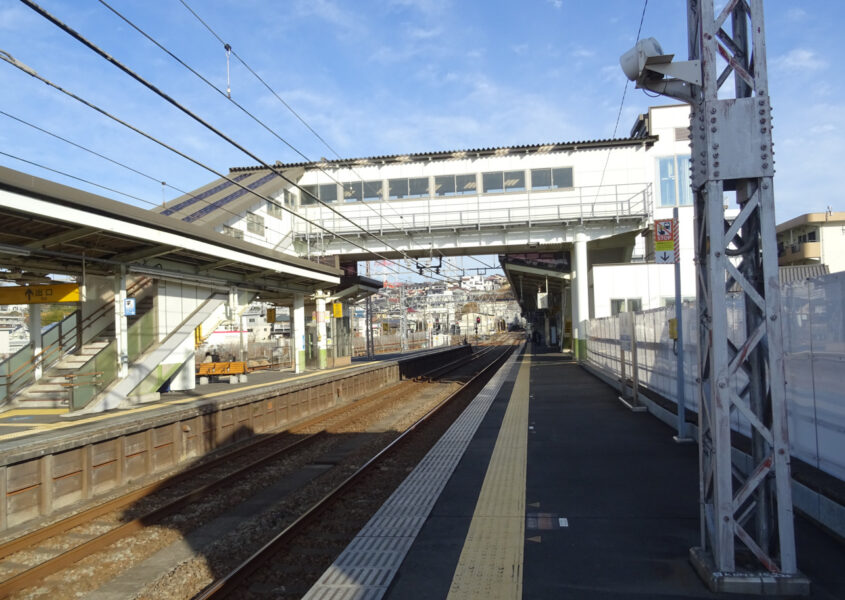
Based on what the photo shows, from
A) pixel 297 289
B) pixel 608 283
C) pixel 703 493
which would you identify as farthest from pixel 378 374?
pixel 703 493

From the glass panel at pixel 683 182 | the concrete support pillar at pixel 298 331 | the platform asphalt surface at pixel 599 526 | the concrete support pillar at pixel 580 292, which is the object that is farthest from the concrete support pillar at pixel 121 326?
the glass panel at pixel 683 182

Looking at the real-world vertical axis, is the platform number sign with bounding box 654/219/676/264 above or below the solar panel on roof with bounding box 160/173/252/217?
below

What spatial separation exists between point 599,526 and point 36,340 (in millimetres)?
13776

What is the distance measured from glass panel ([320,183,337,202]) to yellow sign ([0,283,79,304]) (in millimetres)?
19184

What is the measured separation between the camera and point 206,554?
6.12m

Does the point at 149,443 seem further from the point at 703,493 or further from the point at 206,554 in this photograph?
the point at 703,493

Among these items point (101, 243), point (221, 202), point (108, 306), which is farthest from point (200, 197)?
point (101, 243)

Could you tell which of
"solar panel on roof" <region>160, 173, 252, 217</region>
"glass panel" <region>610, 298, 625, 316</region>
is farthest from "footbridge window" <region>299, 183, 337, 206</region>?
"glass panel" <region>610, 298, 625, 316</region>

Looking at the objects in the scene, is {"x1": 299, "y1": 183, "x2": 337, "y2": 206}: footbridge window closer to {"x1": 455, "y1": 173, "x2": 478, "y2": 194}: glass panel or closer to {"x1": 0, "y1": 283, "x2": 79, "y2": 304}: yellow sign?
{"x1": 455, "y1": 173, "x2": 478, "y2": 194}: glass panel

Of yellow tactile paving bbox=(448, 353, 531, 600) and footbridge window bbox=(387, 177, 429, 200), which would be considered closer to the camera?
yellow tactile paving bbox=(448, 353, 531, 600)

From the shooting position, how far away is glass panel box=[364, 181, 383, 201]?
30.9 meters

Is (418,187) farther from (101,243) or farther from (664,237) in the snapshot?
(664,237)

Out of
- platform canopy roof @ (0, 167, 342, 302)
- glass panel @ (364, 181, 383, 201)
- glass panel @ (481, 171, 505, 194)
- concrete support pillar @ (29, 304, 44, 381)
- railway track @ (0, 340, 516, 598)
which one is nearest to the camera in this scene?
railway track @ (0, 340, 516, 598)

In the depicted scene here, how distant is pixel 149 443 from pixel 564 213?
23209 mm
